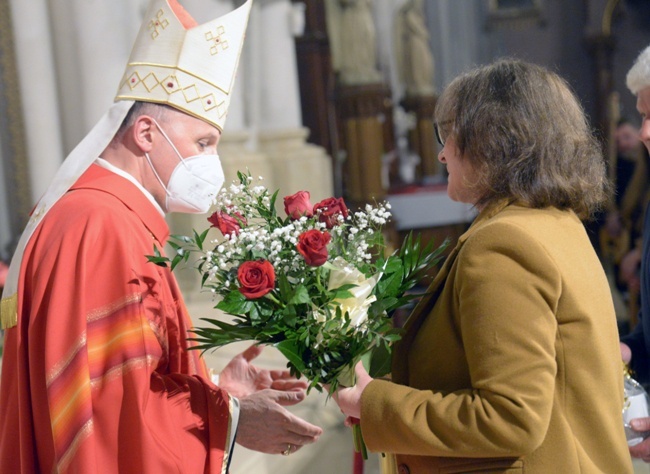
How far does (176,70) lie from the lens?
2.50m

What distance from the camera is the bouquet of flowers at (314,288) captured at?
5.99 feet

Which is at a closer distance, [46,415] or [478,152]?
[478,152]

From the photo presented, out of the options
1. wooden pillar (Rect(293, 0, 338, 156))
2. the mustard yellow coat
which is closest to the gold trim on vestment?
the mustard yellow coat

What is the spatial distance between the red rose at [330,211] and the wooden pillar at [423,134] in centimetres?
730

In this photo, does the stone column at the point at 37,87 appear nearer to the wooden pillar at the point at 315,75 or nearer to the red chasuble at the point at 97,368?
the red chasuble at the point at 97,368

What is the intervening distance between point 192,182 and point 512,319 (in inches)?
46.6

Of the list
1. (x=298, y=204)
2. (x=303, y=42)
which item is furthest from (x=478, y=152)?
(x=303, y=42)

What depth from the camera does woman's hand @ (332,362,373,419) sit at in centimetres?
187

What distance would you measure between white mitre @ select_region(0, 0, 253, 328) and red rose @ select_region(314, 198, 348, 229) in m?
0.70

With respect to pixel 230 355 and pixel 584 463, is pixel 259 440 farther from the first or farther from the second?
pixel 230 355

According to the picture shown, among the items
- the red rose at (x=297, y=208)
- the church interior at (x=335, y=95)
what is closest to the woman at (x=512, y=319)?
the red rose at (x=297, y=208)

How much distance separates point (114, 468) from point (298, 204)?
2.76 feet

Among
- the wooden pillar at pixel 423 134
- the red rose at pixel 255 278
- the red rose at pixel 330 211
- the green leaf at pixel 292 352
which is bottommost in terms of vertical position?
the wooden pillar at pixel 423 134

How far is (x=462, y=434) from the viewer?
1.67 metres
